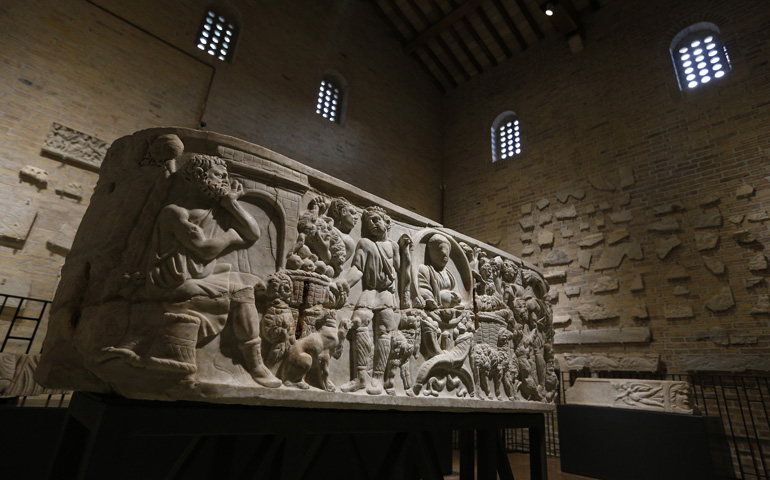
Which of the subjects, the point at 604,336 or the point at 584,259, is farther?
the point at 584,259

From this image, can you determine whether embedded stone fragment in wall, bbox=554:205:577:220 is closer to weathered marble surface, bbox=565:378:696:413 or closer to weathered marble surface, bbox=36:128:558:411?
weathered marble surface, bbox=565:378:696:413

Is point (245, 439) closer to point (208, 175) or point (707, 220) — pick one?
point (208, 175)

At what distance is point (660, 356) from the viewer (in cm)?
668

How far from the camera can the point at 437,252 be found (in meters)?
3.69

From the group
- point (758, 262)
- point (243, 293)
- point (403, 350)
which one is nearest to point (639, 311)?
point (758, 262)

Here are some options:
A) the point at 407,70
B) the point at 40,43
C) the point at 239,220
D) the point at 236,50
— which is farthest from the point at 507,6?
→ the point at 239,220

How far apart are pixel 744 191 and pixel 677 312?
216 centimetres

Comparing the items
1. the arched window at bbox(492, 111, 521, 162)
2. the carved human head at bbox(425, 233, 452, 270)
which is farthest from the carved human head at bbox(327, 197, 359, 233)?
the arched window at bbox(492, 111, 521, 162)

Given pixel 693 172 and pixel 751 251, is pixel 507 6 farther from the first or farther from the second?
pixel 751 251

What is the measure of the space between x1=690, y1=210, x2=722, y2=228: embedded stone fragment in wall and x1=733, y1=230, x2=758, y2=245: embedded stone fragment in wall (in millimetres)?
290

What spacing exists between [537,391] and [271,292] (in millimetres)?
3098

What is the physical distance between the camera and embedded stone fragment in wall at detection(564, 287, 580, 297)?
7882 mm

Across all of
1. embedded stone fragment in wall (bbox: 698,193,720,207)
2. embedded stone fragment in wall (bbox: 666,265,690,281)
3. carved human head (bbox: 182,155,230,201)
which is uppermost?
embedded stone fragment in wall (bbox: 698,193,720,207)

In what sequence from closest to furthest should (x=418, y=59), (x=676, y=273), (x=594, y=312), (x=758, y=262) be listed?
1. (x=758, y=262)
2. (x=676, y=273)
3. (x=594, y=312)
4. (x=418, y=59)
